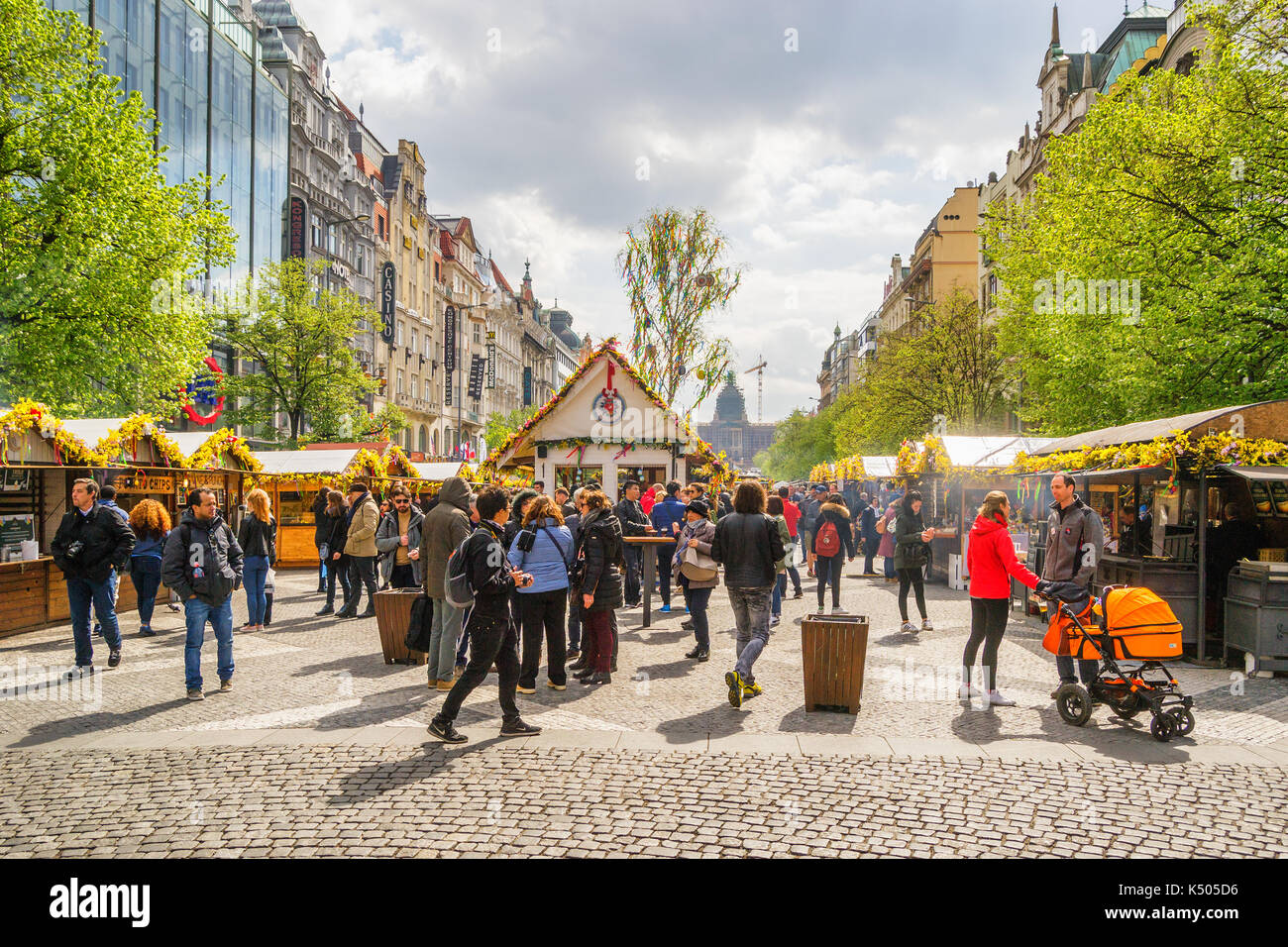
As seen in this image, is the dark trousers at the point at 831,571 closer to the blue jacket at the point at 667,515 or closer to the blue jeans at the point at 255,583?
the blue jacket at the point at 667,515

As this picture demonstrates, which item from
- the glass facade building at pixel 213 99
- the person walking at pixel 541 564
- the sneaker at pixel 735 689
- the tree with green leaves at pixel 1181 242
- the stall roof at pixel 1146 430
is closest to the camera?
the sneaker at pixel 735 689

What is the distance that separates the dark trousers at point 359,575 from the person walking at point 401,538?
2.90ft

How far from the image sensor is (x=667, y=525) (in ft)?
42.2

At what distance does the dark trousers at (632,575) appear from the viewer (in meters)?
13.1

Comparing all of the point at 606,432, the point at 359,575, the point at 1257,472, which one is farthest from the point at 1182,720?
the point at 606,432

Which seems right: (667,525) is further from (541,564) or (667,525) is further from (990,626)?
(990,626)

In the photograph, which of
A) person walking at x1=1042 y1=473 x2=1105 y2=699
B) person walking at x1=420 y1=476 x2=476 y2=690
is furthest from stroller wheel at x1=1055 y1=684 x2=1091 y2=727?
person walking at x1=420 y1=476 x2=476 y2=690

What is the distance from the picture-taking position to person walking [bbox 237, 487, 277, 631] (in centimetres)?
1121

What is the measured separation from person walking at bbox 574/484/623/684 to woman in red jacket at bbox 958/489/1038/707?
10.4ft

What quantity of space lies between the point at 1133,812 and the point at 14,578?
12.6 meters

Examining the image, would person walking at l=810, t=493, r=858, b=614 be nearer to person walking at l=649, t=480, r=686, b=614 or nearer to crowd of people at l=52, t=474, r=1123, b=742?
person walking at l=649, t=480, r=686, b=614

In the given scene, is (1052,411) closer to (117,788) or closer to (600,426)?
(600,426)

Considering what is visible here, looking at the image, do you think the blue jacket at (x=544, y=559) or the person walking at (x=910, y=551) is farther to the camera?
the person walking at (x=910, y=551)

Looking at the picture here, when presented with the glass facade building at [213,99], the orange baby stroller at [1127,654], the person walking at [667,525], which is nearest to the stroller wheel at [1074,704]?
the orange baby stroller at [1127,654]
